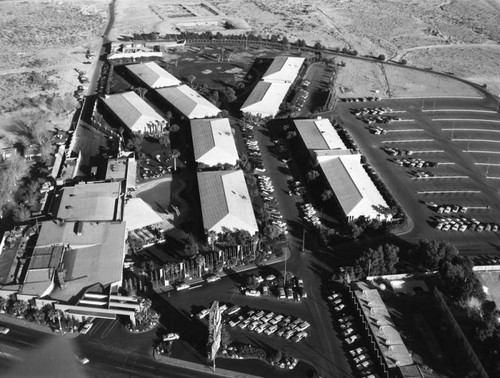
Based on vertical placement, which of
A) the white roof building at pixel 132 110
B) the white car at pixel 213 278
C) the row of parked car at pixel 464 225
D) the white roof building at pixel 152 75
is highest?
the row of parked car at pixel 464 225

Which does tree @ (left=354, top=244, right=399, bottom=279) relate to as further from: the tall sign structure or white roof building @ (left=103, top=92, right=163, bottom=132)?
white roof building @ (left=103, top=92, right=163, bottom=132)

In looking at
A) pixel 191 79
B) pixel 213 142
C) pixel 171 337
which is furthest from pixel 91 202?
pixel 191 79

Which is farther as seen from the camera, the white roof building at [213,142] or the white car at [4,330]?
the white roof building at [213,142]

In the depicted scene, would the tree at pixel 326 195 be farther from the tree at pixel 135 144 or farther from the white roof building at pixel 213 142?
the tree at pixel 135 144

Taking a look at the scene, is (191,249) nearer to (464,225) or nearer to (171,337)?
(171,337)

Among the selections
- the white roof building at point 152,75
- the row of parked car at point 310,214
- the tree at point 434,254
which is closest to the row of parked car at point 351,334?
the tree at point 434,254
